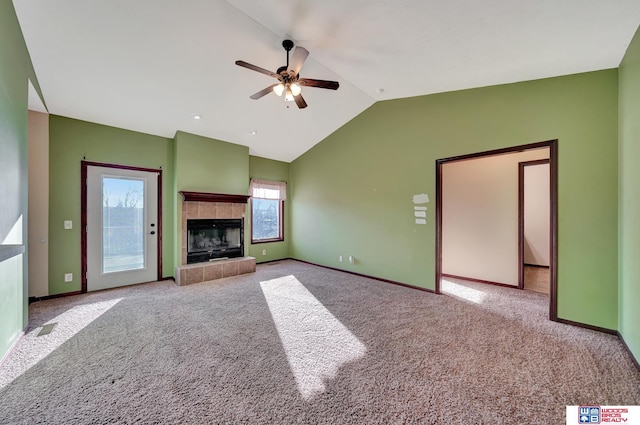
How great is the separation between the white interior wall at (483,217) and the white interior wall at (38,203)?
6.52 meters

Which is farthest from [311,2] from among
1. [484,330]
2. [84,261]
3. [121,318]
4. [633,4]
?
[84,261]

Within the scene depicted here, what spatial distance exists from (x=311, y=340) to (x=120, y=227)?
3841mm

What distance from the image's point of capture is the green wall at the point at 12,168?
195cm

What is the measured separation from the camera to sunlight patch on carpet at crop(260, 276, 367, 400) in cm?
190

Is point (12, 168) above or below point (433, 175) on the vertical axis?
below

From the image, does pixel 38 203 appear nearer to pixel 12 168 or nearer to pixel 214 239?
pixel 12 168

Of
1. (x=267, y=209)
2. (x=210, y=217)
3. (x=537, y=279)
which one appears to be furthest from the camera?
(x=267, y=209)

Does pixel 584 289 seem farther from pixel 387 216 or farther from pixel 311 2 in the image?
pixel 311 2

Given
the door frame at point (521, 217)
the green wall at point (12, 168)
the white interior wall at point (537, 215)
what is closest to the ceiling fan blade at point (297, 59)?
the green wall at point (12, 168)

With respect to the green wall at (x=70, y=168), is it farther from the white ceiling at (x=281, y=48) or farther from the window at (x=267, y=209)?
the window at (x=267, y=209)

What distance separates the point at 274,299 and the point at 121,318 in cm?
181

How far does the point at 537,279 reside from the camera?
4676 millimetres

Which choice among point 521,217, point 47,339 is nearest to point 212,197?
point 47,339

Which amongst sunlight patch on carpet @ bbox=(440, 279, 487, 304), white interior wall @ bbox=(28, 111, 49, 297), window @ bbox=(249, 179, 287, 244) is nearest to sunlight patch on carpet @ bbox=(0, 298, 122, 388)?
white interior wall @ bbox=(28, 111, 49, 297)
